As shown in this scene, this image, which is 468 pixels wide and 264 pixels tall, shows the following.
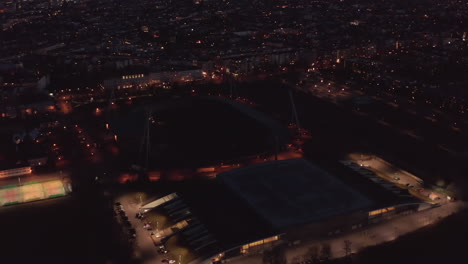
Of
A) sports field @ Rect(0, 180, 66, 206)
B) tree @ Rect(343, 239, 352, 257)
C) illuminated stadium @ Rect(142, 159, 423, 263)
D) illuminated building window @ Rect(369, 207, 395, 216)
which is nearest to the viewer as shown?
tree @ Rect(343, 239, 352, 257)

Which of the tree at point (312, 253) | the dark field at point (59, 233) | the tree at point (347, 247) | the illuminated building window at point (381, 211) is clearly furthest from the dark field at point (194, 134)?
the tree at point (347, 247)

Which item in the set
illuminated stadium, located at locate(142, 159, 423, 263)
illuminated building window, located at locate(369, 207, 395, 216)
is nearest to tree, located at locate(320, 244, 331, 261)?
illuminated stadium, located at locate(142, 159, 423, 263)

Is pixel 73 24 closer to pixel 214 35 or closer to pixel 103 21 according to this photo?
pixel 103 21

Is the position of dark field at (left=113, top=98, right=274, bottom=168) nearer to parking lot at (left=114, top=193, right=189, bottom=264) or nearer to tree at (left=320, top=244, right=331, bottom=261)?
parking lot at (left=114, top=193, right=189, bottom=264)

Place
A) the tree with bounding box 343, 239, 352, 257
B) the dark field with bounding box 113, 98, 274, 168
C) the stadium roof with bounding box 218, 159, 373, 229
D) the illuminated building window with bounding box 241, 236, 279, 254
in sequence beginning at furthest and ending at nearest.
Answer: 1. the dark field with bounding box 113, 98, 274, 168
2. the stadium roof with bounding box 218, 159, 373, 229
3. the illuminated building window with bounding box 241, 236, 279, 254
4. the tree with bounding box 343, 239, 352, 257

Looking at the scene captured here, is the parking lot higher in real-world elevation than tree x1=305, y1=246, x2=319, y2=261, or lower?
higher

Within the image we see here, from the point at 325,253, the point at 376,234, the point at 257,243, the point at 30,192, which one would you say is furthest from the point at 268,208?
the point at 30,192

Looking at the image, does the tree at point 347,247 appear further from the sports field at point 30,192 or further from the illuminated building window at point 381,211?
the sports field at point 30,192


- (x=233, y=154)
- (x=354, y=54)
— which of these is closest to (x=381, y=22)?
(x=354, y=54)
